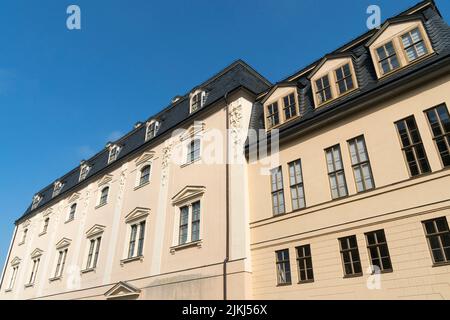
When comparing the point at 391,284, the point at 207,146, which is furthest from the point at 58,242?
the point at 391,284

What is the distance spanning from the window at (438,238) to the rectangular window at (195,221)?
10.7 metres

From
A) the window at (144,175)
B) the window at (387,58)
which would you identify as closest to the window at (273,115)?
the window at (387,58)

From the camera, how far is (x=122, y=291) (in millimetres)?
20203

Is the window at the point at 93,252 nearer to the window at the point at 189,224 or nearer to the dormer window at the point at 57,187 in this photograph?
the window at the point at 189,224

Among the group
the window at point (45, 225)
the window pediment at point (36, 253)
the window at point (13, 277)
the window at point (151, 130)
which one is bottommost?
the window at point (13, 277)

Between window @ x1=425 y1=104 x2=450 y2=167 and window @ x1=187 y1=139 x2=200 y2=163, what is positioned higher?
window @ x1=187 y1=139 x2=200 y2=163

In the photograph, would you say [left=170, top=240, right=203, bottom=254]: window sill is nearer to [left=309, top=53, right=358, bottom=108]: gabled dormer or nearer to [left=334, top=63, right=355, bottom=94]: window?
[left=309, top=53, right=358, bottom=108]: gabled dormer

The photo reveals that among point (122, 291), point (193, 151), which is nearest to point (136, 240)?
point (122, 291)

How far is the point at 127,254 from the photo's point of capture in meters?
21.9

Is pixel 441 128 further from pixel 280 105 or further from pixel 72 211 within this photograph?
pixel 72 211

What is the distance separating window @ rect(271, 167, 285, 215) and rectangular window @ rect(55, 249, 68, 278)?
811 inches

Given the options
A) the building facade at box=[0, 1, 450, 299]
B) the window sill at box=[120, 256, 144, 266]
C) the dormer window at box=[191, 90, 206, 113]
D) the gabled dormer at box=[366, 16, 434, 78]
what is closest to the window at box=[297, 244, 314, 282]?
the building facade at box=[0, 1, 450, 299]

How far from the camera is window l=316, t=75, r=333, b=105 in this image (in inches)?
627

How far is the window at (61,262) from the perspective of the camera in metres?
27.5
